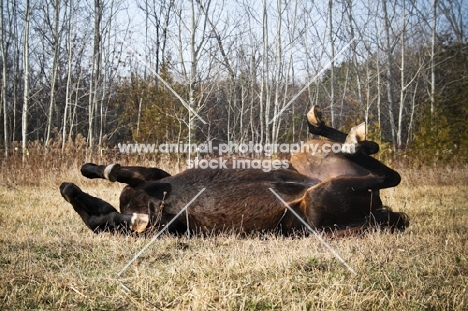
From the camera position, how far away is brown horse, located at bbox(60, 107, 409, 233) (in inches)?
144

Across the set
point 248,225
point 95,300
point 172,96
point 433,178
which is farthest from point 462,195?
point 172,96

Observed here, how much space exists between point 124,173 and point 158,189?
36 centimetres

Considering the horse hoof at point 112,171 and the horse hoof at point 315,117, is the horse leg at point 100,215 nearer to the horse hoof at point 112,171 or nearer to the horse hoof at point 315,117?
the horse hoof at point 112,171

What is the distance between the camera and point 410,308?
2037 mm

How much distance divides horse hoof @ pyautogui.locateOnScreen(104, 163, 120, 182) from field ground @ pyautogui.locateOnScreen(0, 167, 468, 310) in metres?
0.54

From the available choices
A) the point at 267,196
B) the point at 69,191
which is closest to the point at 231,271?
the point at 267,196

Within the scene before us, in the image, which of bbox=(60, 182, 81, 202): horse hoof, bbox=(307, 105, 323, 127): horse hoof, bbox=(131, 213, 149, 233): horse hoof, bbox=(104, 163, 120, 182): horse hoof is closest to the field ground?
bbox=(131, 213, 149, 233): horse hoof

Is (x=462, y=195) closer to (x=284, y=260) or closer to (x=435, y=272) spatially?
(x=435, y=272)

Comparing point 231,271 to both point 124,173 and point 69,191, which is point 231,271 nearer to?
point 124,173

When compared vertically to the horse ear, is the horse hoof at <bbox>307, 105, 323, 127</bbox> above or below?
above

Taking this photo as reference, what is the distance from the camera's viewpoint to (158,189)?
3893mm

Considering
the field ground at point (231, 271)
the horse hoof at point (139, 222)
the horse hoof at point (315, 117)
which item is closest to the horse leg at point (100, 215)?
the horse hoof at point (139, 222)

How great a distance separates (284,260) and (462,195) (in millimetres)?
5699

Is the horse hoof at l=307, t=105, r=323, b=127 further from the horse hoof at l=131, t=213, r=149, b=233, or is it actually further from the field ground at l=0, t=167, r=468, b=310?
the horse hoof at l=131, t=213, r=149, b=233
